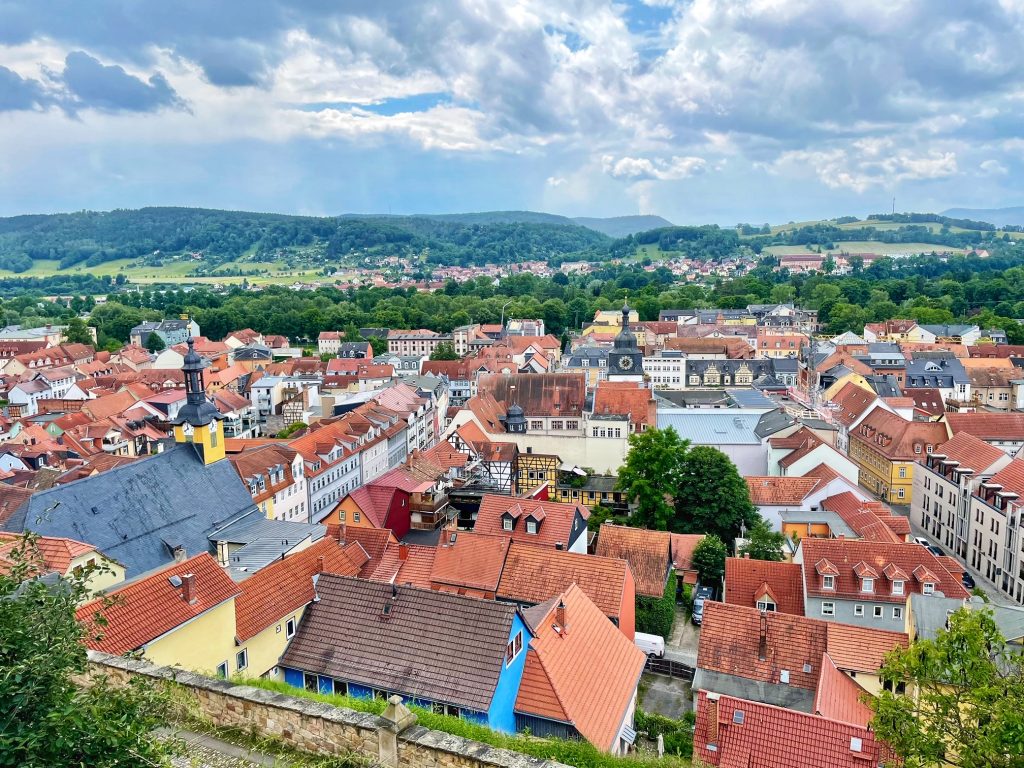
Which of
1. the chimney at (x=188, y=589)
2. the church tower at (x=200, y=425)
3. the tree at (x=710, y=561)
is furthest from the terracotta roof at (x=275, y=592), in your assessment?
the tree at (x=710, y=561)

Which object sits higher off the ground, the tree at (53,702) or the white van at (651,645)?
the tree at (53,702)

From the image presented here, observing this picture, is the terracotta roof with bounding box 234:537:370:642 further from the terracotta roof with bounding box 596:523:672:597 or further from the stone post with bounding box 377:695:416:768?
the terracotta roof with bounding box 596:523:672:597

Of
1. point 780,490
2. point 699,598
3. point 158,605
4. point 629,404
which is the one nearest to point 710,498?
point 780,490

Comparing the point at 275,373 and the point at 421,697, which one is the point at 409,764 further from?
the point at 275,373

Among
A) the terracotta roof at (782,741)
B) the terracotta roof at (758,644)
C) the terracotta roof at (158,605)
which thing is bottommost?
the terracotta roof at (758,644)

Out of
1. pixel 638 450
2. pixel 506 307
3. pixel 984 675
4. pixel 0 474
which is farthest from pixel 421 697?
pixel 506 307

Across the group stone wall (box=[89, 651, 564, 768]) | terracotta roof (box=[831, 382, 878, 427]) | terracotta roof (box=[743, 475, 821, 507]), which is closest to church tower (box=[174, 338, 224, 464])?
stone wall (box=[89, 651, 564, 768])

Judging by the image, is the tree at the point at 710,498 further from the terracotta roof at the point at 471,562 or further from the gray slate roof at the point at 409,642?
the gray slate roof at the point at 409,642
